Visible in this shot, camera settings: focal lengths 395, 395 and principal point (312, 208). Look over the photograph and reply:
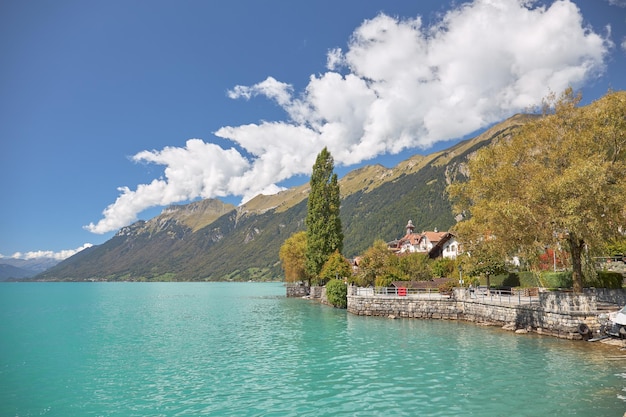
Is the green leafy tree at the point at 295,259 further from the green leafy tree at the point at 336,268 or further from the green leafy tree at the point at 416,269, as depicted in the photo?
the green leafy tree at the point at 416,269

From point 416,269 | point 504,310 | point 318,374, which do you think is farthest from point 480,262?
point 318,374

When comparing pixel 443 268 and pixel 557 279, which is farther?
pixel 443 268

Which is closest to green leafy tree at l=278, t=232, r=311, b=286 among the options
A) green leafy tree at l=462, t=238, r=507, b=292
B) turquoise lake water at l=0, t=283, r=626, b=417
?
green leafy tree at l=462, t=238, r=507, b=292

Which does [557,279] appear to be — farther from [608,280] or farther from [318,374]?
[318,374]

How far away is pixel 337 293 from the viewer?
203ft

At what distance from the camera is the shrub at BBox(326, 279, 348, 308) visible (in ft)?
200

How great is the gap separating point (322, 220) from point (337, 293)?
16775mm

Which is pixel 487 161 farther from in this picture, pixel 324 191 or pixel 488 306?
pixel 324 191

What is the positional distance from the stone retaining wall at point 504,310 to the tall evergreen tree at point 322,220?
18.6 metres

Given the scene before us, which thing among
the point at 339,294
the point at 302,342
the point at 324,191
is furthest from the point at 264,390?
the point at 324,191

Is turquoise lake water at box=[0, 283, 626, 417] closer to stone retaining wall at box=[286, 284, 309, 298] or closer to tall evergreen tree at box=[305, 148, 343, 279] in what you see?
tall evergreen tree at box=[305, 148, 343, 279]

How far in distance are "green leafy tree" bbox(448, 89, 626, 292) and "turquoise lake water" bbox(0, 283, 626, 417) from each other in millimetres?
8146

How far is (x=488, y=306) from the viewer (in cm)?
4094

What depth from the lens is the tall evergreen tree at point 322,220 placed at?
2908 inches
